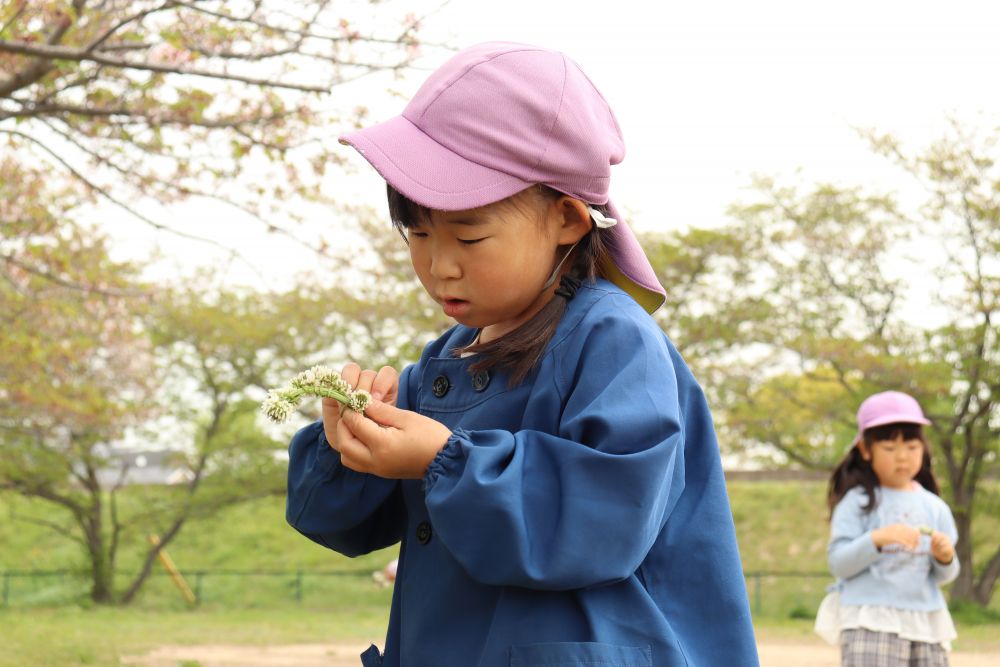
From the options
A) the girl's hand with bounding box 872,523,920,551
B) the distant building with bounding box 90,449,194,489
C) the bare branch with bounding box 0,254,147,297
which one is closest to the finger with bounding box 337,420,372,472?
the girl's hand with bounding box 872,523,920,551

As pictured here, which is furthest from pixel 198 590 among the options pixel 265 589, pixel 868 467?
pixel 868 467

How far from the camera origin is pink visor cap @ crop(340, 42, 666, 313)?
5.41 feet

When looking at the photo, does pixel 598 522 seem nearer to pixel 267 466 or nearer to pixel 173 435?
pixel 267 466

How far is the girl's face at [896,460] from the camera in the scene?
5.42 meters

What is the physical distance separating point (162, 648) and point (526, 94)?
10.7 meters

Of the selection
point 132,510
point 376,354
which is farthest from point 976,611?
point 132,510

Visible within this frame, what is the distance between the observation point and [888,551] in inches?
202

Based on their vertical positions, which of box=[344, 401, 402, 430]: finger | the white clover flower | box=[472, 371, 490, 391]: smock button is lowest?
box=[344, 401, 402, 430]: finger

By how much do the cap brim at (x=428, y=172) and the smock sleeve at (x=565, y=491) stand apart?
31 centimetres

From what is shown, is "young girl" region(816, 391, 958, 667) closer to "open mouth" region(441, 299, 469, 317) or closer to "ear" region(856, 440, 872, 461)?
"ear" region(856, 440, 872, 461)

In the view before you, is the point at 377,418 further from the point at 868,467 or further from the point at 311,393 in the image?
the point at 868,467

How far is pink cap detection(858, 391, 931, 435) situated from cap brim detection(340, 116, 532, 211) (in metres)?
4.09

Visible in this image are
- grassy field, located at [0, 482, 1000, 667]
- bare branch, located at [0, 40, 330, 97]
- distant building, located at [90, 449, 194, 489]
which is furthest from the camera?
distant building, located at [90, 449, 194, 489]

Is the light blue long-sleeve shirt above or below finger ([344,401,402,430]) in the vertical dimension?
above
